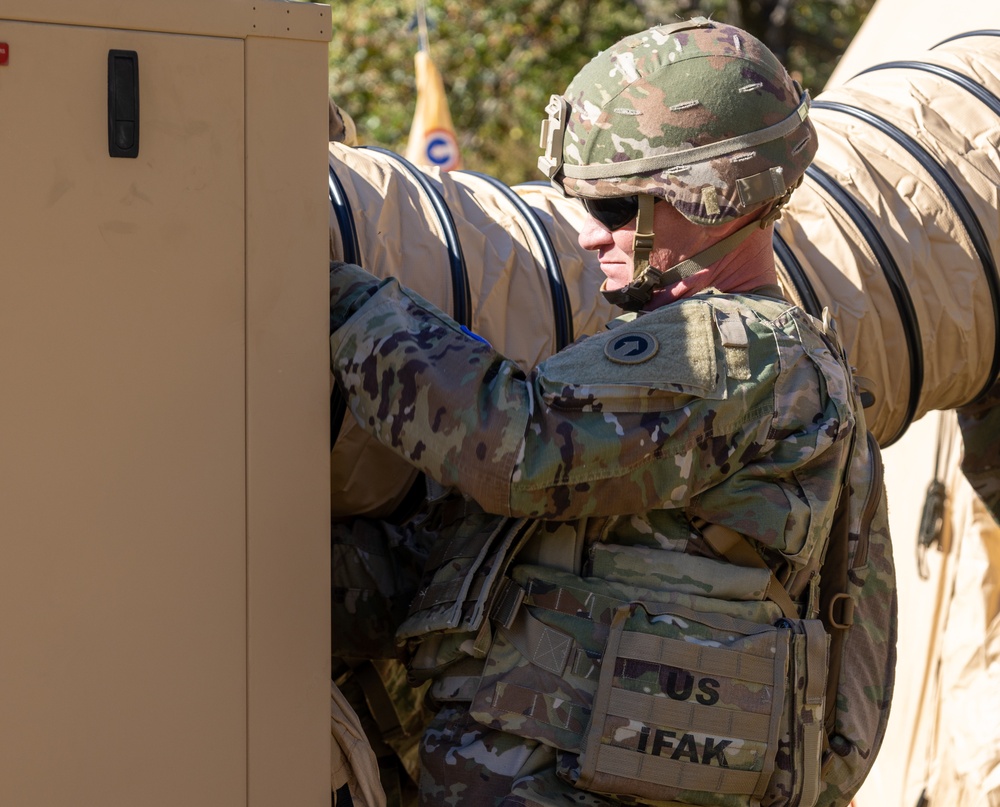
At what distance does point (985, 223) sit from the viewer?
9.47ft

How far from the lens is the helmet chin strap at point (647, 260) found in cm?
195

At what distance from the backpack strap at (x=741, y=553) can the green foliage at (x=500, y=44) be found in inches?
404

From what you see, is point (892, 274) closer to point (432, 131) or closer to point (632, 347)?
point (632, 347)

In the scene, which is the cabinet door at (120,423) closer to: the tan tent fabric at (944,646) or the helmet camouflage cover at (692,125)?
the helmet camouflage cover at (692,125)

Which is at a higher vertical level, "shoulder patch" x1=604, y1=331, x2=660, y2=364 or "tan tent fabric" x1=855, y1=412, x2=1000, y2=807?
"shoulder patch" x1=604, y1=331, x2=660, y2=364

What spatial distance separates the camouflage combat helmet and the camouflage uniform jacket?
171mm

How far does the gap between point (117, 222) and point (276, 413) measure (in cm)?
33

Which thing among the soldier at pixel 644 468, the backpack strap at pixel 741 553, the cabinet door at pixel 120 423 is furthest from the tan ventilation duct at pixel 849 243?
the backpack strap at pixel 741 553

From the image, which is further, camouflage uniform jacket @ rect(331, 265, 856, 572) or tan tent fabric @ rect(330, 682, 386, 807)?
tan tent fabric @ rect(330, 682, 386, 807)

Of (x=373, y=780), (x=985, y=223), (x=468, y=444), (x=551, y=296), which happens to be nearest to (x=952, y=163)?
(x=985, y=223)

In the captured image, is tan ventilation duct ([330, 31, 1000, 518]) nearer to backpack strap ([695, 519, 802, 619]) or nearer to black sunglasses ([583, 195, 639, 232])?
black sunglasses ([583, 195, 639, 232])

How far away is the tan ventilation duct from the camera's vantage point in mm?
2275

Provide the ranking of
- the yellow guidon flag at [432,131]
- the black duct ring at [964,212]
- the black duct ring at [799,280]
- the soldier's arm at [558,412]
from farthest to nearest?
1. the yellow guidon flag at [432,131]
2. the black duct ring at [964,212]
3. the black duct ring at [799,280]
4. the soldier's arm at [558,412]

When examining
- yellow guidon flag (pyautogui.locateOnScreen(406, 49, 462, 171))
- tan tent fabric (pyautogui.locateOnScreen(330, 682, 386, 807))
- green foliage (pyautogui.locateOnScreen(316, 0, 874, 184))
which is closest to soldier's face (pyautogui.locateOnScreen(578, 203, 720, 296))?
tan tent fabric (pyautogui.locateOnScreen(330, 682, 386, 807))
